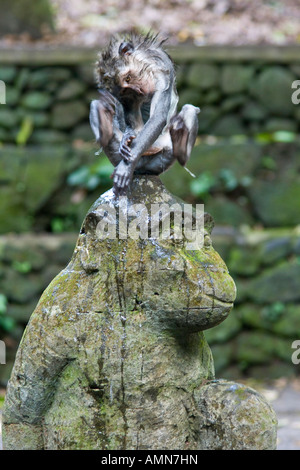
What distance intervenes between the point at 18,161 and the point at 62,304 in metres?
3.88

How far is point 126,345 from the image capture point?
89.3 inches

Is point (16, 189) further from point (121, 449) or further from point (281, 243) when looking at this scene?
point (121, 449)

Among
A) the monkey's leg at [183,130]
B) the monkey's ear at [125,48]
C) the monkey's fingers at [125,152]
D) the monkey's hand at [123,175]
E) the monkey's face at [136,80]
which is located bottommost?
the monkey's hand at [123,175]

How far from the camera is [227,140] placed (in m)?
6.11

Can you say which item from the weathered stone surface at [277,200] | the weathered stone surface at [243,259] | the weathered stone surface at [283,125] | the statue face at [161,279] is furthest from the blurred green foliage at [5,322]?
the statue face at [161,279]

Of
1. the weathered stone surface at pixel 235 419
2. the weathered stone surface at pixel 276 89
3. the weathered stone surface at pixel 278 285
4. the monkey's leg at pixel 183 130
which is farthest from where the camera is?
the weathered stone surface at pixel 276 89

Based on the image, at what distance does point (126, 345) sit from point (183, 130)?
0.81m

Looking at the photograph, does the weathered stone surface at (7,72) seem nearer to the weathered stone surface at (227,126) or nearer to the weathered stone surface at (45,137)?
the weathered stone surface at (45,137)

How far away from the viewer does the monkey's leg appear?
2402mm

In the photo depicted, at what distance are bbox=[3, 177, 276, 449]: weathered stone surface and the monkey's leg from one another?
0.27 metres

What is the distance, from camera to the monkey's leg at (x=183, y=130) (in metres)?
2.40

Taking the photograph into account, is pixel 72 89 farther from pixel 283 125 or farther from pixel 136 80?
pixel 136 80

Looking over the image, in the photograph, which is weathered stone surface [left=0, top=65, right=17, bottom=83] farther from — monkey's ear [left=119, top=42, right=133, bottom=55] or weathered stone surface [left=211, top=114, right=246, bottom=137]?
monkey's ear [left=119, top=42, right=133, bottom=55]
